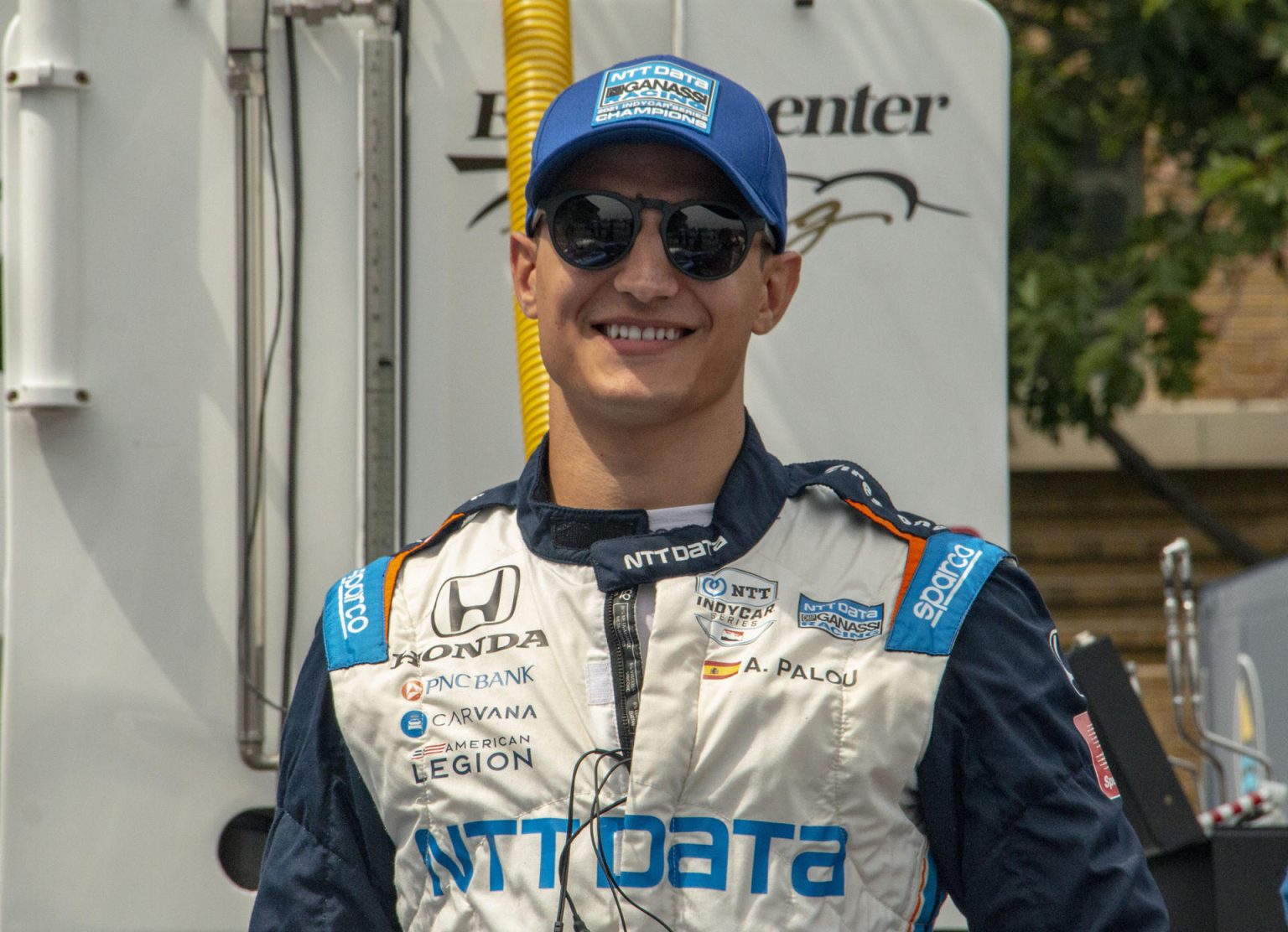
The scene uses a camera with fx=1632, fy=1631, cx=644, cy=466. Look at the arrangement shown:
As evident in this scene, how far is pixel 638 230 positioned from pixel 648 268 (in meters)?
0.04

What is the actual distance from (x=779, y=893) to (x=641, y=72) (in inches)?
35.3

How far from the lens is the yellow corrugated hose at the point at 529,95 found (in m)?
2.73

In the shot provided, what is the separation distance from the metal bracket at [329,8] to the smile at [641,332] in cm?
127

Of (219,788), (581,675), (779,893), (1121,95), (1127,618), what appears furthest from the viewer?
(1127,618)

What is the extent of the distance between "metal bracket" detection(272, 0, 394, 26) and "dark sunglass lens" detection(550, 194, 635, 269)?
3.95 feet

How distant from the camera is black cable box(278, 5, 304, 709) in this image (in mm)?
2834

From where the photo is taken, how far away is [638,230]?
1779 millimetres

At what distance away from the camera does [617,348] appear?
1793 mm

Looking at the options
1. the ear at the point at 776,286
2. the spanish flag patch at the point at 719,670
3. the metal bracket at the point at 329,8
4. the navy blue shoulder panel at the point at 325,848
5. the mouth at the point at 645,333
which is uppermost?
the metal bracket at the point at 329,8

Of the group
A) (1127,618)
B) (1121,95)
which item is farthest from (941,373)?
(1127,618)

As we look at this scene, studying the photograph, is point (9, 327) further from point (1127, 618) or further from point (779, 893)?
point (1127, 618)

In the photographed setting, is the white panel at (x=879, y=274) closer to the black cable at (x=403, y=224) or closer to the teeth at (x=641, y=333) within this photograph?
the black cable at (x=403, y=224)

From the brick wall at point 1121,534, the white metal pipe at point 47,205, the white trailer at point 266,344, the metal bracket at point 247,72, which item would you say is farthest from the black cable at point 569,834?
the brick wall at point 1121,534

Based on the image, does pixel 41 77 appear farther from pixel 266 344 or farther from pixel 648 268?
pixel 648 268
